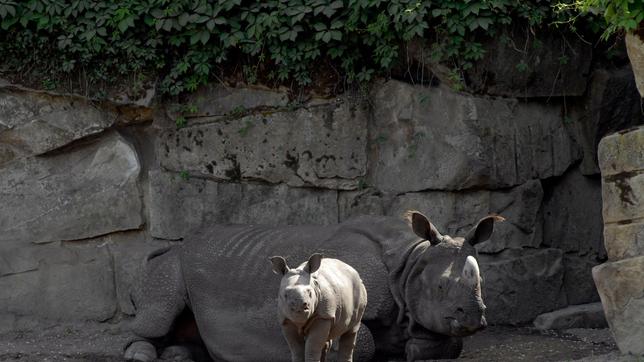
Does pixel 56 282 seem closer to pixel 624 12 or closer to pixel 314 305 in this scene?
pixel 314 305

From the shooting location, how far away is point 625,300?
612 centimetres

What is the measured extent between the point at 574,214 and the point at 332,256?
2.27m

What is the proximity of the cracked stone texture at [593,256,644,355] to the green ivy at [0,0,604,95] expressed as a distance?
1992 mm

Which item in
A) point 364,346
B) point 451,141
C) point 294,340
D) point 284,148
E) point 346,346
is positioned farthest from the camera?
point 284,148

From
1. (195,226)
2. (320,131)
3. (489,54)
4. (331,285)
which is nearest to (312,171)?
(320,131)

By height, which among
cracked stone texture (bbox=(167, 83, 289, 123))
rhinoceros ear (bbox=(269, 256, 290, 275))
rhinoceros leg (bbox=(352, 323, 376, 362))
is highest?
cracked stone texture (bbox=(167, 83, 289, 123))

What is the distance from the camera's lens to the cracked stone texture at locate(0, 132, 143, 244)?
8.14 m

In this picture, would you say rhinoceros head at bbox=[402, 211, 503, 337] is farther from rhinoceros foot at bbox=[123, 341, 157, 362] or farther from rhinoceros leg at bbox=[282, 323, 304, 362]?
rhinoceros foot at bbox=[123, 341, 157, 362]

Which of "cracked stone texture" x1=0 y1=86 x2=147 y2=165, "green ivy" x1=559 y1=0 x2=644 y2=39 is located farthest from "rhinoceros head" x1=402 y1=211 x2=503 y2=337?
"cracked stone texture" x1=0 y1=86 x2=147 y2=165

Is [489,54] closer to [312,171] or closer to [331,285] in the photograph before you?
[312,171]

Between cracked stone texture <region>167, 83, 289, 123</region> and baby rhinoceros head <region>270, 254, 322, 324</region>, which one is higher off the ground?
cracked stone texture <region>167, 83, 289, 123</region>

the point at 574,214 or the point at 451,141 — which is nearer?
the point at 451,141

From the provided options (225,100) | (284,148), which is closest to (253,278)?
(284,148)

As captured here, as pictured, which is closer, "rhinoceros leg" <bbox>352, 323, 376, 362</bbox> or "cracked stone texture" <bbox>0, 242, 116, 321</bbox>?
"rhinoceros leg" <bbox>352, 323, 376, 362</bbox>
